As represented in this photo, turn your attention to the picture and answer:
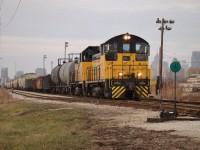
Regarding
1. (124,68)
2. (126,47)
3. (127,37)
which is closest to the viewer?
(124,68)

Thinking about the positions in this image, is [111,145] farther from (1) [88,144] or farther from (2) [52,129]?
(2) [52,129]

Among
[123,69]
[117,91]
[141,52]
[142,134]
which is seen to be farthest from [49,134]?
[141,52]

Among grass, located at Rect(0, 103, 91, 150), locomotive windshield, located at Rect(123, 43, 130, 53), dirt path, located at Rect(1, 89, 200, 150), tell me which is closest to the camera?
dirt path, located at Rect(1, 89, 200, 150)

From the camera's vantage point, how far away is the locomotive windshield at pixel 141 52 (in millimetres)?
27233

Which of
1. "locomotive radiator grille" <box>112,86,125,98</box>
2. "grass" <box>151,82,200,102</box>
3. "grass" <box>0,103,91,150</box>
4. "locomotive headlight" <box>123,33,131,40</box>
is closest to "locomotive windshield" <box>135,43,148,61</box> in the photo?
"locomotive headlight" <box>123,33,131,40</box>

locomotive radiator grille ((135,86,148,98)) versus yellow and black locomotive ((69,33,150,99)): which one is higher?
yellow and black locomotive ((69,33,150,99))

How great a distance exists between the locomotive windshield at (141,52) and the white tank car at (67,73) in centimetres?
1210

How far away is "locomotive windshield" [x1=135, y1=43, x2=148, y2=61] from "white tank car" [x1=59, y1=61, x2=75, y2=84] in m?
12.1

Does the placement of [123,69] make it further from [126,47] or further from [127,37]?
[127,37]

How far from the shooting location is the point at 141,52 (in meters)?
27.4

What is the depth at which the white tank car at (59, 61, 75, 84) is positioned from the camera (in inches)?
1552

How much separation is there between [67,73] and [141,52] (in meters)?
15.3

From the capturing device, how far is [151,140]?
10.8 m

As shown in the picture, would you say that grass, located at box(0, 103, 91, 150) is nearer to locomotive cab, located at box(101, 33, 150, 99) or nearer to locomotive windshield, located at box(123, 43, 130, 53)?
locomotive cab, located at box(101, 33, 150, 99)
